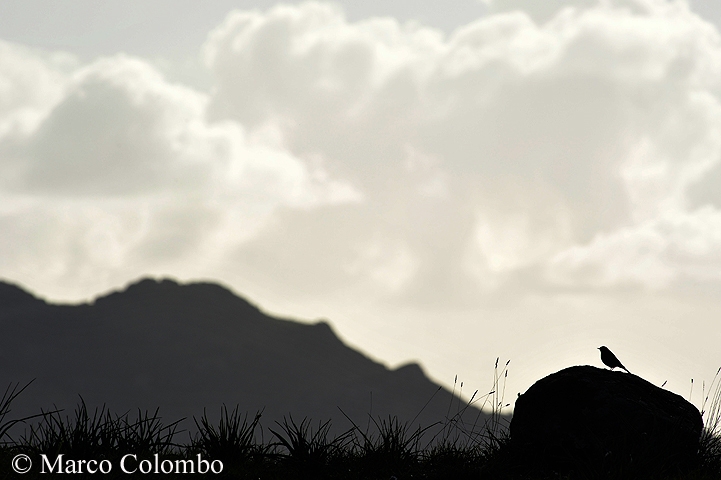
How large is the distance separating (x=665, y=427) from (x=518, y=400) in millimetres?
1874

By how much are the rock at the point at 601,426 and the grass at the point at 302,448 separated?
8.9 inches

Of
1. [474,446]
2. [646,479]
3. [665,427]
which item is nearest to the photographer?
[646,479]

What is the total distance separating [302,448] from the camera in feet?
27.7

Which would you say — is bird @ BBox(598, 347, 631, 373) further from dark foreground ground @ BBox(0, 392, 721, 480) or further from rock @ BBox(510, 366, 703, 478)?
dark foreground ground @ BBox(0, 392, 721, 480)

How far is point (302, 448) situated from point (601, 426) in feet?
12.5

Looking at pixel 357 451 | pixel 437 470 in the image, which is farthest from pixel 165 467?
pixel 437 470

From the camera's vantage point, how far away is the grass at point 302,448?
8.02 meters

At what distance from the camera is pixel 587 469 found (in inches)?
308

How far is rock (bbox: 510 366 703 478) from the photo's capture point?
8.01 metres

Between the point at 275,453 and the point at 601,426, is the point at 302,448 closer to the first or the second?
the point at 275,453

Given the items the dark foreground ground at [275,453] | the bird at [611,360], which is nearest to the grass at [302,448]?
the dark foreground ground at [275,453]

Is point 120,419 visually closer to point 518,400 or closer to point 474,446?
point 474,446

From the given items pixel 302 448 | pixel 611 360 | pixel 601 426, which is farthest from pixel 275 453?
pixel 611 360

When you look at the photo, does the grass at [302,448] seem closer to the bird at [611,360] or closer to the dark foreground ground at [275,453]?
the dark foreground ground at [275,453]
